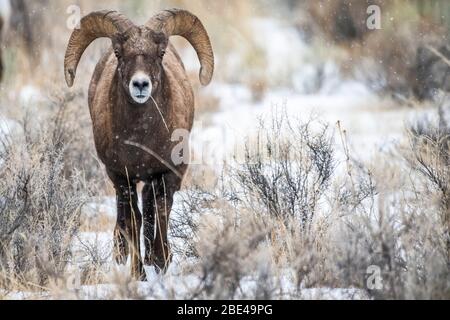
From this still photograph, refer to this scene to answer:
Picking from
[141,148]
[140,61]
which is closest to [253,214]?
[141,148]

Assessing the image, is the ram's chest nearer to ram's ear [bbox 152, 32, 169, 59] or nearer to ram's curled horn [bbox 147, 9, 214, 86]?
ram's ear [bbox 152, 32, 169, 59]

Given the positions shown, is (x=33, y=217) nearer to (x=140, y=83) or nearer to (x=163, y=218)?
(x=163, y=218)

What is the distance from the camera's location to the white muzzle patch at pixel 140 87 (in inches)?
236

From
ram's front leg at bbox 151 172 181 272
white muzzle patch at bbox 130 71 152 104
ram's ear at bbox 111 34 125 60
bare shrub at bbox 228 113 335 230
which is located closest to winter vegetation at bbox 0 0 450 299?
bare shrub at bbox 228 113 335 230

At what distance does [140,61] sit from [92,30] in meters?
0.92

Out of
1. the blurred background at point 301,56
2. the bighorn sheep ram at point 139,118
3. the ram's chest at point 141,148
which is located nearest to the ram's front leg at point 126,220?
the bighorn sheep ram at point 139,118

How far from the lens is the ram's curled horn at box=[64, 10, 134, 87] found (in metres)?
6.53

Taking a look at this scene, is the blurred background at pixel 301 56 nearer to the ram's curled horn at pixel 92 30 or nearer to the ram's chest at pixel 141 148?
the ram's curled horn at pixel 92 30

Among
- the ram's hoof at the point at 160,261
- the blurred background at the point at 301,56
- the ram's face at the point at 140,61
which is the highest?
the blurred background at the point at 301,56

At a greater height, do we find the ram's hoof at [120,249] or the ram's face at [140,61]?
the ram's face at [140,61]

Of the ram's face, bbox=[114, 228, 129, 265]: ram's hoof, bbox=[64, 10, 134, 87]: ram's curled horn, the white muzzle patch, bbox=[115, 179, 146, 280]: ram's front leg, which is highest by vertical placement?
bbox=[64, 10, 134, 87]: ram's curled horn

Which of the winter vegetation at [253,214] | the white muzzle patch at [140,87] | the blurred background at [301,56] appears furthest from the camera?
the blurred background at [301,56]

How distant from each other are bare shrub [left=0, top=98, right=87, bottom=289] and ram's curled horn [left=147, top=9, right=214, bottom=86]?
1.29 metres

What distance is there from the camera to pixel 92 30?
6.92 metres
